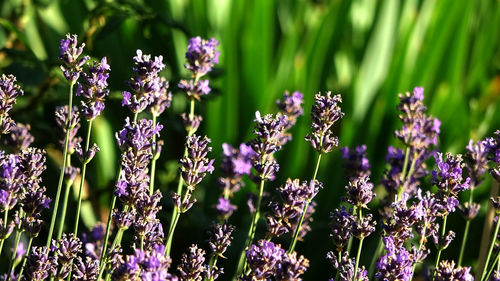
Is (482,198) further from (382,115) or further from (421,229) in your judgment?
(421,229)

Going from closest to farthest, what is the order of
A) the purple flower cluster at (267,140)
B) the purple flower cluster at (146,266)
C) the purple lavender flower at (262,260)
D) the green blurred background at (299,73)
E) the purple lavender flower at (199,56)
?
the purple flower cluster at (146,266) → the purple lavender flower at (262,260) → the purple flower cluster at (267,140) → the purple lavender flower at (199,56) → the green blurred background at (299,73)

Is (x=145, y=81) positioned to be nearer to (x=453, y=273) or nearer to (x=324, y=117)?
(x=324, y=117)

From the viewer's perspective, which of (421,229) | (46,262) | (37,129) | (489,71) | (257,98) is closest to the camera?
(46,262)

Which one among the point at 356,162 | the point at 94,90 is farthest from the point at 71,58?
the point at 356,162

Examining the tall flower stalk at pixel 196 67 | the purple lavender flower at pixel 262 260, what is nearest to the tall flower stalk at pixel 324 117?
the purple lavender flower at pixel 262 260

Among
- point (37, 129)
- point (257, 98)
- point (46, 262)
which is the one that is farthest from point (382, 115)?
point (46, 262)

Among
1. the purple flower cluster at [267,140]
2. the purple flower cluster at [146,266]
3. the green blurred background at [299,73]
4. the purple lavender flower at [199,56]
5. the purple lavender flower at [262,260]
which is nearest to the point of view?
the purple flower cluster at [146,266]

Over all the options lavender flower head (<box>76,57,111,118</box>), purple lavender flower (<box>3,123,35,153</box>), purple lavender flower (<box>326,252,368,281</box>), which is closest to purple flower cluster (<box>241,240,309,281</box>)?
purple lavender flower (<box>326,252,368,281</box>)

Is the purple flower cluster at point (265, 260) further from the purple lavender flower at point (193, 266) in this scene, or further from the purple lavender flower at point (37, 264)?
the purple lavender flower at point (37, 264)

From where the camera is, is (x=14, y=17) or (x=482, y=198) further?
(x=482, y=198)
